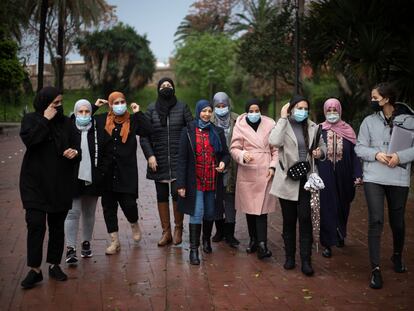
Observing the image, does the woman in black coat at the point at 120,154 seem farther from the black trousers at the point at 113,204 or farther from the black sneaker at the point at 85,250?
the black sneaker at the point at 85,250

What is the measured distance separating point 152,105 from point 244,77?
37.9 metres

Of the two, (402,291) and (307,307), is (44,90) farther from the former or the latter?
(402,291)

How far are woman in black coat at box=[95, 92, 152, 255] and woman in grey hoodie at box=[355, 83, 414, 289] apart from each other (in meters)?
2.37

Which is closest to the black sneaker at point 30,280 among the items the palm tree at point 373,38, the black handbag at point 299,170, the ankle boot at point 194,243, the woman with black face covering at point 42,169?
the woman with black face covering at point 42,169

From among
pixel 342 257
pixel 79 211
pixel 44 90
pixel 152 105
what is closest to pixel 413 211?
pixel 342 257

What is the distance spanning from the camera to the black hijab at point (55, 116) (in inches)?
213

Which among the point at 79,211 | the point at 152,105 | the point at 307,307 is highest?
the point at 152,105

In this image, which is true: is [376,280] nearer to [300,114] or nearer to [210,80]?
[300,114]

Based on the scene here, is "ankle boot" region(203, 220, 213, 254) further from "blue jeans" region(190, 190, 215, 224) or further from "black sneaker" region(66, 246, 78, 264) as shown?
"black sneaker" region(66, 246, 78, 264)

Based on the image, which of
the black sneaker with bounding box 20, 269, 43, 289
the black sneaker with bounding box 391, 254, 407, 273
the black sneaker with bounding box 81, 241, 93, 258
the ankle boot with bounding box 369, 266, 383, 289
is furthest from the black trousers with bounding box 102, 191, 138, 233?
the black sneaker with bounding box 391, 254, 407, 273

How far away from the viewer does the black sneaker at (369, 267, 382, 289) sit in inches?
217

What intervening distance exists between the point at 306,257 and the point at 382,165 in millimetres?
1148

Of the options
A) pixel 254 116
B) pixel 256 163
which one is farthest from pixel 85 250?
pixel 254 116

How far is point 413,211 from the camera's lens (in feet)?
31.4
